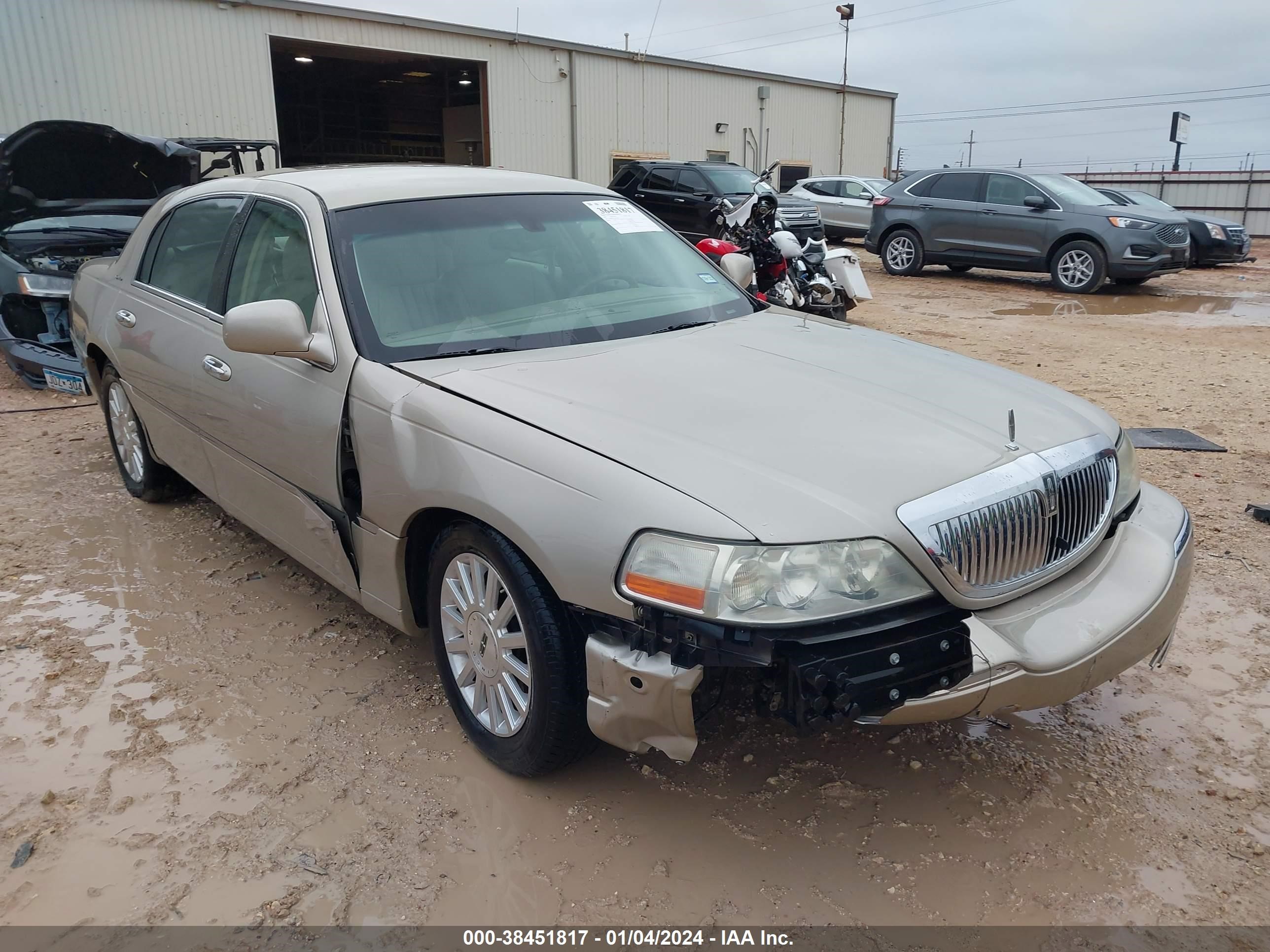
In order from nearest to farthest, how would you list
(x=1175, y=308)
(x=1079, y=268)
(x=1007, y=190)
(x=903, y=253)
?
(x=1175, y=308) → (x=1079, y=268) → (x=1007, y=190) → (x=903, y=253)

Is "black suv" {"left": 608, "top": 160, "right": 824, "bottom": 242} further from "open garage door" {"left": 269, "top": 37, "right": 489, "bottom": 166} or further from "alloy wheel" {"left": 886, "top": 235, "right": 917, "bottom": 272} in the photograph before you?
"open garage door" {"left": 269, "top": 37, "right": 489, "bottom": 166}

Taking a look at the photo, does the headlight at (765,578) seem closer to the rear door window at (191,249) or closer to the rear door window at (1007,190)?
the rear door window at (191,249)

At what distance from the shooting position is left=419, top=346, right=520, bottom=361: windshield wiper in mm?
2818

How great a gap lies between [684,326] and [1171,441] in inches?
154

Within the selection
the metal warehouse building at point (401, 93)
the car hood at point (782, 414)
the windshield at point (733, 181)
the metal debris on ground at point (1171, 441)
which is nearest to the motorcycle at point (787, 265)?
the metal debris on ground at point (1171, 441)

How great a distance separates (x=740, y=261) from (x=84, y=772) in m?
3.03

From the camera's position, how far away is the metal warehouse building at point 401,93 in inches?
579

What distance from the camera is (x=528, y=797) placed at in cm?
257

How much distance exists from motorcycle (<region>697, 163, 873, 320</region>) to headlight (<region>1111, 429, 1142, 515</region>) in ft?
18.8

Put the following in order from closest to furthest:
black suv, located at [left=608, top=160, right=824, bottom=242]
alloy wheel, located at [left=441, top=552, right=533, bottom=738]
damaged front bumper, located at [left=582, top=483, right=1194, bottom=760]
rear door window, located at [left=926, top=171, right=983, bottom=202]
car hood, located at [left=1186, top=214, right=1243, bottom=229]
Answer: damaged front bumper, located at [left=582, top=483, right=1194, bottom=760] → alloy wheel, located at [left=441, top=552, right=533, bottom=738] → black suv, located at [left=608, top=160, right=824, bottom=242] → rear door window, located at [left=926, top=171, right=983, bottom=202] → car hood, located at [left=1186, top=214, right=1243, bottom=229]

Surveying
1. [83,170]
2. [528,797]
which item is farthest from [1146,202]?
[528,797]

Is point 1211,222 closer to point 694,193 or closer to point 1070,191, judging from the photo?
point 1070,191

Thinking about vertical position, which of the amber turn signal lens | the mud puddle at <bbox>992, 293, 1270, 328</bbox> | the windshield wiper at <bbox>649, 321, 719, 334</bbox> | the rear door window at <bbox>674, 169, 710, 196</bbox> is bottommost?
the mud puddle at <bbox>992, 293, 1270, 328</bbox>

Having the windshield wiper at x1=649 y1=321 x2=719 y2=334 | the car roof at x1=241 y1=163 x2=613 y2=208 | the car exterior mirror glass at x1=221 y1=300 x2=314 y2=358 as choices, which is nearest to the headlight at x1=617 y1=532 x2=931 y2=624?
the windshield wiper at x1=649 y1=321 x2=719 y2=334
